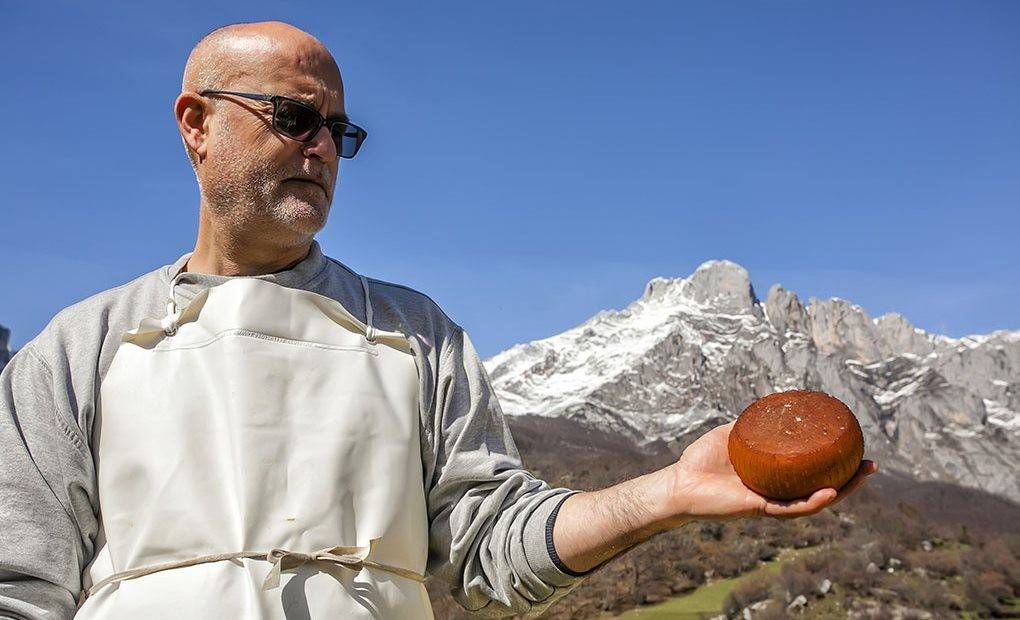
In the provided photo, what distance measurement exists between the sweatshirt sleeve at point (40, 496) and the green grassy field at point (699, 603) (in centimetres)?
2850

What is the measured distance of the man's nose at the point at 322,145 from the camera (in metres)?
2.65

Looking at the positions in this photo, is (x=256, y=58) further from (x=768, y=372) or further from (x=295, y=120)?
(x=768, y=372)

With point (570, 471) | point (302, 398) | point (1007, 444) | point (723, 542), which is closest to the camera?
point (302, 398)

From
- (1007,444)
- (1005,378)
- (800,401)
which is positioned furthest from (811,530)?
(1005,378)

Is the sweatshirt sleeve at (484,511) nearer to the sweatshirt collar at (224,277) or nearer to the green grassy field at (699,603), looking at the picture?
the sweatshirt collar at (224,277)

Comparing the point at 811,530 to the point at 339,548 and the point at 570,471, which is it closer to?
the point at 570,471

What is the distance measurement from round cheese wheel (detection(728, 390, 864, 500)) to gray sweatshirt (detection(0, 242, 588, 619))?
0.53 m

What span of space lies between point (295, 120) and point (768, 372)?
10685cm

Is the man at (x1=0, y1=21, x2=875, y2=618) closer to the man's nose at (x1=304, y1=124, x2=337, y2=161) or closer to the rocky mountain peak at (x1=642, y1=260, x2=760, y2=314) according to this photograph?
the man's nose at (x1=304, y1=124, x2=337, y2=161)

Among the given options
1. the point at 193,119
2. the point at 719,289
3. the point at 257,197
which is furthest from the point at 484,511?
the point at 719,289

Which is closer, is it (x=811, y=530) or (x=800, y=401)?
(x=800, y=401)

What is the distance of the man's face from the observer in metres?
2.61

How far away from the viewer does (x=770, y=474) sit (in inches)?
82.0

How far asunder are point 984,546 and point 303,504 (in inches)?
1597
